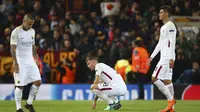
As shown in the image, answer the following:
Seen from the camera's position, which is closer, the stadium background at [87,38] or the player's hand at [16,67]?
the player's hand at [16,67]

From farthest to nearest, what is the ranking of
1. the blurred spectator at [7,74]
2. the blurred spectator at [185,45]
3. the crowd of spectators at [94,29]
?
the blurred spectator at [185,45] < the crowd of spectators at [94,29] < the blurred spectator at [7,74]

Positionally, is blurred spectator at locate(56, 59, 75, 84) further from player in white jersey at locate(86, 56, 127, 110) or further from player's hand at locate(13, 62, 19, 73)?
player's hand at locate(13, 62, 19, 73)

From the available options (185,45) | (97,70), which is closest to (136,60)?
(185,45)

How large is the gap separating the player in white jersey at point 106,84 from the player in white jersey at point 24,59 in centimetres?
160

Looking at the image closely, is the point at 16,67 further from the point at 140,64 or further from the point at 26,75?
the point at 140,64

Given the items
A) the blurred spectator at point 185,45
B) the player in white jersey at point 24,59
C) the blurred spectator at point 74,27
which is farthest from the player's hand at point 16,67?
the blurred spectator at point 74,27

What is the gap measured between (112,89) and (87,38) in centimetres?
940

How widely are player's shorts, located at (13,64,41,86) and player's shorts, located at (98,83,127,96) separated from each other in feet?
6.37

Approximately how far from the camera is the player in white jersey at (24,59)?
1504 cm

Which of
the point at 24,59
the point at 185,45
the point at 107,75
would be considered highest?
the point at 24,59

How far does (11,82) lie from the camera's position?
2456 cm

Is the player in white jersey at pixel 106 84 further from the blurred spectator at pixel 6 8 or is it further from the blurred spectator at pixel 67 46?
the blurred spectator at pixel 6 8

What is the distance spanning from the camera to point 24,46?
15.3 m

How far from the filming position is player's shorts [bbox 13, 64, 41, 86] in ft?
49.6
